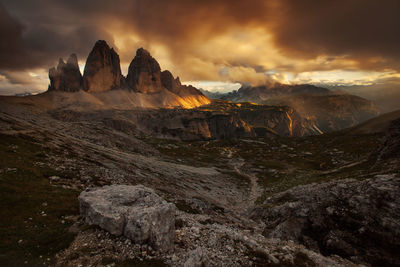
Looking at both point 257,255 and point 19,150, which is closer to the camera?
point 257,255

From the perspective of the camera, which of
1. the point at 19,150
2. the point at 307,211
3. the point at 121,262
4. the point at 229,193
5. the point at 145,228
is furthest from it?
the point at 229,193

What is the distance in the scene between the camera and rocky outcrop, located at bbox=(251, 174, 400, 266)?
792 inches

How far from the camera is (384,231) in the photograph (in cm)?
2069

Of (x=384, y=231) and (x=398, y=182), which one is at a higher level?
(x=398, y=182)

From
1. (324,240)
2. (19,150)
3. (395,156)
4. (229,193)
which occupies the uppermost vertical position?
(19,150)

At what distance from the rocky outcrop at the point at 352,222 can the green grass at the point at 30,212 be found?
989 inches

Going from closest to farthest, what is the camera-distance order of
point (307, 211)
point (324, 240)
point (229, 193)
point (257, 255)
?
1. point (257, 255)
2. point (324, 240)
3. point (307, 211)
4. point (229, 193)

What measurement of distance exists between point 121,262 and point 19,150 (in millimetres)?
37207

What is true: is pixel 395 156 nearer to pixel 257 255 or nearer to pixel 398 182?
pixel 398 182

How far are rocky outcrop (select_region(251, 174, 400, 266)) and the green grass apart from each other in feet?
82.4

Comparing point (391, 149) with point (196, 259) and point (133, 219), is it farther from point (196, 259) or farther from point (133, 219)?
point (133, 219)

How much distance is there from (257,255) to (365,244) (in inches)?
526

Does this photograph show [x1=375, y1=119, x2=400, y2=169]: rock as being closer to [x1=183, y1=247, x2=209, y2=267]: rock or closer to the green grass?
[x1=183, y1=247, x2=209, y2=267]: rock

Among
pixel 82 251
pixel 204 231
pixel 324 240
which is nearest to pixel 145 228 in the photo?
pixel 82 251
